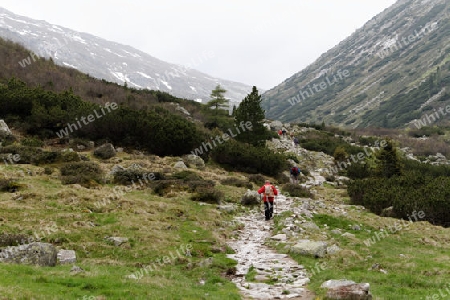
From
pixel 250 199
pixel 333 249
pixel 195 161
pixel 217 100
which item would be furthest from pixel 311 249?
pixel 217 100

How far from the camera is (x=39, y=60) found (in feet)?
198

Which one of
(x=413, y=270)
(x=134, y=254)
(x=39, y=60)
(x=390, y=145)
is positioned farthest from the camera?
(x=39, y=60)

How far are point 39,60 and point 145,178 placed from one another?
4638 cm

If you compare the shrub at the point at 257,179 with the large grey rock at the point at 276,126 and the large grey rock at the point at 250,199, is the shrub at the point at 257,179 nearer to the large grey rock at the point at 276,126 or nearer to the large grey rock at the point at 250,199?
the large grey rock at the point at 250,199

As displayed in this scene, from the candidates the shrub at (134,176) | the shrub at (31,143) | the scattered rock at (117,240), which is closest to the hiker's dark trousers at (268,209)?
the scattered rock at (117,240)

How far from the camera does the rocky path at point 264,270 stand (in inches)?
399

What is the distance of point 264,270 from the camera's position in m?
12.1

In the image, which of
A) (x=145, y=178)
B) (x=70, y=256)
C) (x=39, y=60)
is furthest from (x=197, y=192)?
(x=39, y=60)

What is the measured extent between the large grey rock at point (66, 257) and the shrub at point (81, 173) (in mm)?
10407

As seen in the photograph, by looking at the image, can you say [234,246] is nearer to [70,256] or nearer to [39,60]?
[70,256]

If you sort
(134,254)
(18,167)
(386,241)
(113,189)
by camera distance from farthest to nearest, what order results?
(18,167) < (113,189) < (386,241) < (134,254)

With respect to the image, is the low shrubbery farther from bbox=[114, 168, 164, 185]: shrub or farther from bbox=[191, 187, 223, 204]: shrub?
bbox=[114, 168, 164, 185]: shrub

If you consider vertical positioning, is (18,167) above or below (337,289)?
above

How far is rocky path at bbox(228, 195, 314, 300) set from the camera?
10133 millimetres
